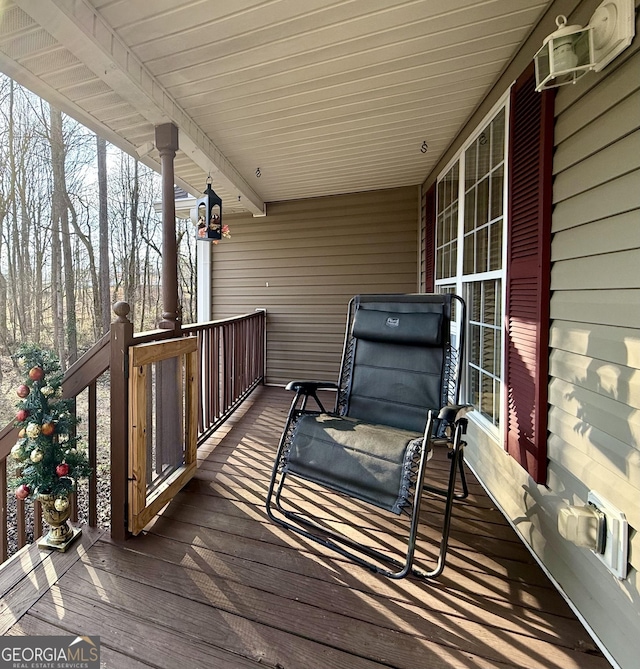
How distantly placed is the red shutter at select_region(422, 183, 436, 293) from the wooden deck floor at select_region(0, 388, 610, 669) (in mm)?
2631

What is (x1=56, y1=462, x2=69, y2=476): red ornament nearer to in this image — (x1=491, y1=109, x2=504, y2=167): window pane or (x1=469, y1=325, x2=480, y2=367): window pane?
(x1=469, y1=325, x2=480, y2=367): window pane

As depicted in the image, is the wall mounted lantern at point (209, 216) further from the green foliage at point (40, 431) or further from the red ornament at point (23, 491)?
the red ornament at point (23, 491)

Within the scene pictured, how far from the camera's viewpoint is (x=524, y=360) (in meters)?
1.78

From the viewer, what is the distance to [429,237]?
3.89 metres

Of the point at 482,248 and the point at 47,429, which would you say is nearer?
the point at 47,429

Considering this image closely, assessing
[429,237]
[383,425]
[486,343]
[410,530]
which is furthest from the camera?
[429,237]

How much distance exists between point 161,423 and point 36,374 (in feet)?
2.53

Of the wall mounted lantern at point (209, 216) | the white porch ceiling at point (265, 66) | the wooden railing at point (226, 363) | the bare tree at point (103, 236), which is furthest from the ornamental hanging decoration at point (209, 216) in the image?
the bare tree at point (103, 236)

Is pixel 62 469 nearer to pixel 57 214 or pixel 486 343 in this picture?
pixel 486 343

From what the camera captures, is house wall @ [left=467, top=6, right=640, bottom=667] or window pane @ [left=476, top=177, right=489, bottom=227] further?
window pane @ [left=476, top=177, right=489, bottom=227]

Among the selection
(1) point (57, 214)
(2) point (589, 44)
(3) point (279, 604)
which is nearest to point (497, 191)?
(2) point (589, 44)

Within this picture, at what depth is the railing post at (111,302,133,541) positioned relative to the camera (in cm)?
169

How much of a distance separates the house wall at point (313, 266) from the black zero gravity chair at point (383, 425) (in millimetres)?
2093

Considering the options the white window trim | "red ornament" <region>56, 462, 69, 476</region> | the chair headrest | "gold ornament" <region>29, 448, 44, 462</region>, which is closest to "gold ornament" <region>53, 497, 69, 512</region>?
"red ornament" <region>56, 462, 69, 476</region>
